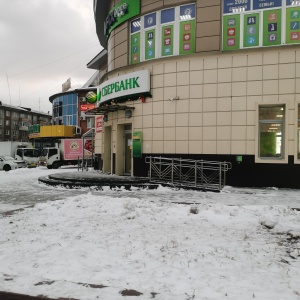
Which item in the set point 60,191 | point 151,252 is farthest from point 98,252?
point 60,191

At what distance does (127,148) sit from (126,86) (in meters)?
3.26

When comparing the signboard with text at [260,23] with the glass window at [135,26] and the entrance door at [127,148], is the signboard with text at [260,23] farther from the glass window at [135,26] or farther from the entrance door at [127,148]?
the entrance door at [127,148]

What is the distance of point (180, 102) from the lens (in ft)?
45.5

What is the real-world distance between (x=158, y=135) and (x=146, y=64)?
3394 mm

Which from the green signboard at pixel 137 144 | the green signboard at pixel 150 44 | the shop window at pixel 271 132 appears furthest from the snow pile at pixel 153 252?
the green signboard at pixel 150 44

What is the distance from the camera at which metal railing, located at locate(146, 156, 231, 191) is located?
12.9m

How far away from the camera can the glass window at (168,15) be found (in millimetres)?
14336

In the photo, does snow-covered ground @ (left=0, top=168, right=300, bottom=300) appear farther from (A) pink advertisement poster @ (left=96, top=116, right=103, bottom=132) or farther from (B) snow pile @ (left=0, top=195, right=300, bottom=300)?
(A) pink advertisement poster @ (left=96, top=116, right=103, bottom=132)

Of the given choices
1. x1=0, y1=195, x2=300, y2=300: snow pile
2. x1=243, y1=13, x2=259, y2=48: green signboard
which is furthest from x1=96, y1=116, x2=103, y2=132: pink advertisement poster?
x1=0, y1=195, x2=300, y2=300: snow pile

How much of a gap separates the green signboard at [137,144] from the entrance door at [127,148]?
132 centimetres

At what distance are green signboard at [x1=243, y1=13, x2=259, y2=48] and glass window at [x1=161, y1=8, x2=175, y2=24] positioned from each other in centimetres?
322

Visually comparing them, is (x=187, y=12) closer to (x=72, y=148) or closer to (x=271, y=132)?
(x=271, y=132)

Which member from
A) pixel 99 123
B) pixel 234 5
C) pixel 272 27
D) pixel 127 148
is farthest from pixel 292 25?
pixel 99 123

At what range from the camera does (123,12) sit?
16.0m
